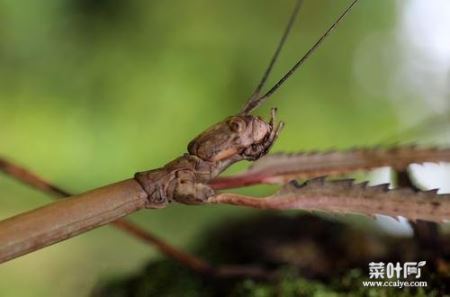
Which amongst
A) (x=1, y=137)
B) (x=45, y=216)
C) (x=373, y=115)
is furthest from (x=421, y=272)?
(x=1, y=137)

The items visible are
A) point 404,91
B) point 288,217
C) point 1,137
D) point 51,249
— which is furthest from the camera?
point 404,91

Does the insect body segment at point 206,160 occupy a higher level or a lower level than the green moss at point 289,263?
higher

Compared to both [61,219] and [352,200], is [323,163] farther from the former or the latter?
[61,219]

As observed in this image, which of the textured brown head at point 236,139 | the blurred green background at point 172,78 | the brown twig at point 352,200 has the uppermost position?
the blurred green background at point 172,78

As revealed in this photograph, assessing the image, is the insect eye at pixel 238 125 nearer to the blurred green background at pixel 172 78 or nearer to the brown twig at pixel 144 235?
the brown twig at pixel 144 235

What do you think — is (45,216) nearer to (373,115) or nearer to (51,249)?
(51,249)

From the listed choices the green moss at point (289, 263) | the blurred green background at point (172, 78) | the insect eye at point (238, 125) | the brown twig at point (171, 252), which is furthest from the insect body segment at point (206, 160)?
the blurred green background at point (172, 78)
